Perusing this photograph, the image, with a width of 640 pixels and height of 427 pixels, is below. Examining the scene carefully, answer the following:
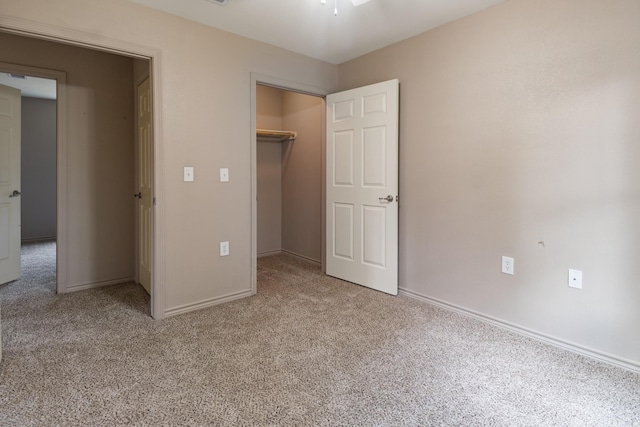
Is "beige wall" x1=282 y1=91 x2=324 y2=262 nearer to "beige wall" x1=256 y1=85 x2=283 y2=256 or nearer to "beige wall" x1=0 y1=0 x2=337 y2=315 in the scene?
"beige wall" x1=256 y1=85 x2=283 y2=256

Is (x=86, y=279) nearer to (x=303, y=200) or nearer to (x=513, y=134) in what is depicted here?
(x=303, y=200)

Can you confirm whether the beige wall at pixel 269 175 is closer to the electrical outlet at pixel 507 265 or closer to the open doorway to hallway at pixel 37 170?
the electrical outlet at pixel 507 265

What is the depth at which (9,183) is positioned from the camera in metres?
3.48

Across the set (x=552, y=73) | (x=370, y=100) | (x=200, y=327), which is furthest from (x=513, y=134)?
(x=200, y=327)

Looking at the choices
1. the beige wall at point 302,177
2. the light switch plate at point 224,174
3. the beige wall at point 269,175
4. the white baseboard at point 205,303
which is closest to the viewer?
the white baseboard at point 205,303

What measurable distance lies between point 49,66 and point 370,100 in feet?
9.45

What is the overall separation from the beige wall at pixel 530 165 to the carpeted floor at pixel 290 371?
32cm

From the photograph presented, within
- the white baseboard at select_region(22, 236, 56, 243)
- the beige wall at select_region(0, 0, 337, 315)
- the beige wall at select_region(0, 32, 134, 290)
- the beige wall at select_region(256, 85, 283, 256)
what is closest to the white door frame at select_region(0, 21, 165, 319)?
the beige wall at select_region(0, 0, 337, 315)

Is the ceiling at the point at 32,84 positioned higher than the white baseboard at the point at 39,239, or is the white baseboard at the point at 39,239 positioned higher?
the ceiling at the point at 32,84

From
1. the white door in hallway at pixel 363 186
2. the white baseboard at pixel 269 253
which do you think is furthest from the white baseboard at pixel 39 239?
the white door in hallway at pixel 363 186

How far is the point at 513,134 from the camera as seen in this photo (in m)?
2.44

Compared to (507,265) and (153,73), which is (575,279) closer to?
(507,265)

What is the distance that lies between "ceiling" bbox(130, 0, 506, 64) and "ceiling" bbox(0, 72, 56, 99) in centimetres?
298

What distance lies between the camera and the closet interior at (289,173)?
441 cm
